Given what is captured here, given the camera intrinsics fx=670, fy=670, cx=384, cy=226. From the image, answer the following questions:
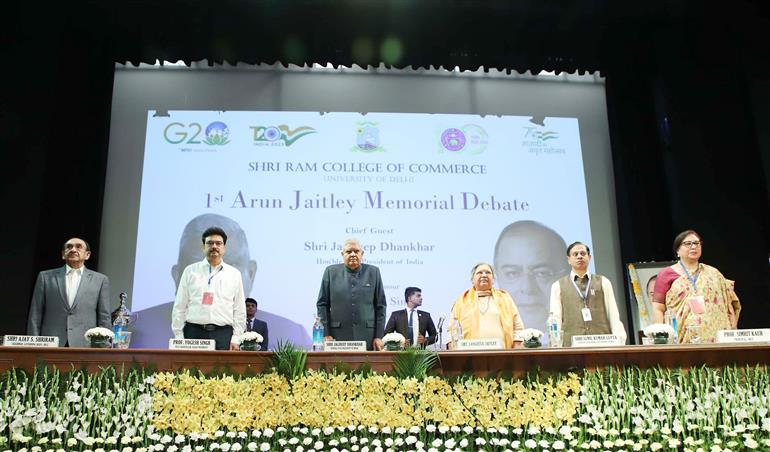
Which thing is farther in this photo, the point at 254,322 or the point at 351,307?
the point at 254,322

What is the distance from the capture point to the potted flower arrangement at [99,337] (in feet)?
9.05

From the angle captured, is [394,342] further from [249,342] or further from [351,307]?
[351,307]

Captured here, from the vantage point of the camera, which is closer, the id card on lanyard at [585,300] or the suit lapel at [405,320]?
the id card on lanyard at [585,300]

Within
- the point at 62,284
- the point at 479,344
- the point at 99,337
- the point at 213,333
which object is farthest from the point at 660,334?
the point at 62,284

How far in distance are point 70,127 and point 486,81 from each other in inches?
141

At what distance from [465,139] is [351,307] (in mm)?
2244

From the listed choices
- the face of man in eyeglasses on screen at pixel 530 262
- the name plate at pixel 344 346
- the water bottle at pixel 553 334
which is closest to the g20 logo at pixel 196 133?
the face of man in eyeglasses on screen at pixel 530 262

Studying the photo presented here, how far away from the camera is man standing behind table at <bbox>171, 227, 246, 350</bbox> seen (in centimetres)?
364

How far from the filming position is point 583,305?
3709 mm

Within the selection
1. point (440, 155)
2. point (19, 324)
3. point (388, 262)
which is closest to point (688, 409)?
point (388, 262)

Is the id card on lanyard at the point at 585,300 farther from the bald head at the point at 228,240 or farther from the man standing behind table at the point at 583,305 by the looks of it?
the bald head at the point at 228,240

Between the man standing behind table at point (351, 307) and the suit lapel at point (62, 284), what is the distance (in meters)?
1.44

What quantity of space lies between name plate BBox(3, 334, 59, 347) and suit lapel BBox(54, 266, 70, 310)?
1.22 meters

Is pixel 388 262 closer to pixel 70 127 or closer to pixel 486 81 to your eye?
pixel 486 81
